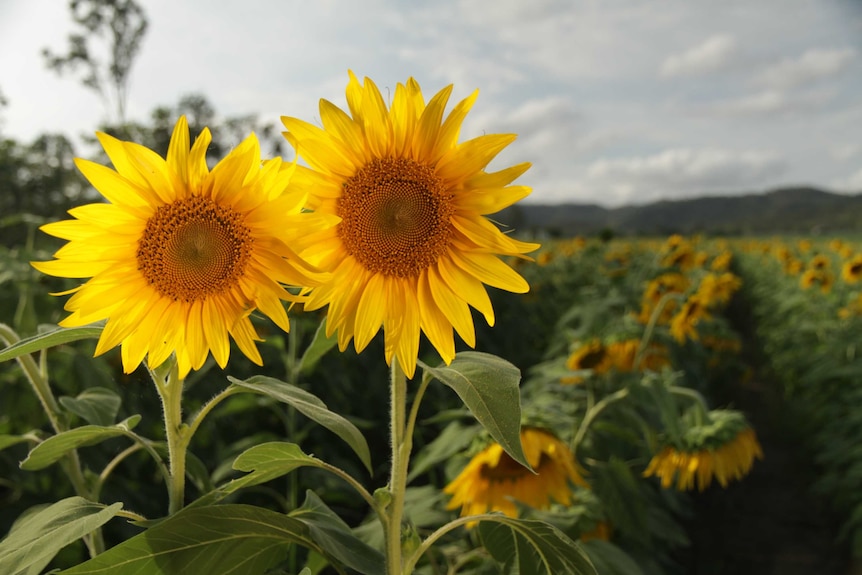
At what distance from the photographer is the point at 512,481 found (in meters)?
2.05

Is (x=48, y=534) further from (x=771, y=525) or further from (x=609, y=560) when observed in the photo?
(x=771, y=525)

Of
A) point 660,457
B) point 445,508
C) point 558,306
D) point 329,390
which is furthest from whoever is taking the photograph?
point 558,306

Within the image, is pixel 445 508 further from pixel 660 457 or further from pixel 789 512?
pixel 789 512

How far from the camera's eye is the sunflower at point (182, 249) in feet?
3.15

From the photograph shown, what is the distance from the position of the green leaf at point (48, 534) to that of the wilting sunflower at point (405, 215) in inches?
15.1

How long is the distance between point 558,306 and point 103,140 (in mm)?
8338

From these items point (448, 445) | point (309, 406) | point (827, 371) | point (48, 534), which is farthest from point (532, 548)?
point (827, 371)

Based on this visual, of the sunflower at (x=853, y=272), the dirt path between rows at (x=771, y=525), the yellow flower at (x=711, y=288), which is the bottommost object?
the dirt path between rows at (x=771, y=525)

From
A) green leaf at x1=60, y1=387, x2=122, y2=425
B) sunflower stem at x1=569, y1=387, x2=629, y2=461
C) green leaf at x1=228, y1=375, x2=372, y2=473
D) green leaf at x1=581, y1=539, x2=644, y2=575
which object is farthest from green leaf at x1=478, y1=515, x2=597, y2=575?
sunflower stem at x1=569, y1=387, x2=629, y2=461

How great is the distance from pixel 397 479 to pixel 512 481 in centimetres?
102

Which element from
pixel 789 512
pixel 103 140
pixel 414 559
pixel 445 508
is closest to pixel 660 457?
pixel 445 508

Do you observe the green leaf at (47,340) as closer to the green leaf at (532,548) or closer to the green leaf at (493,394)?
the green leaf at (493,394)

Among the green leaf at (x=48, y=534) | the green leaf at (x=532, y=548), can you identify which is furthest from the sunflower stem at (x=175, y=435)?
the green leaf at (x=532, y=548)

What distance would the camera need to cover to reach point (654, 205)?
150375 millimetres
